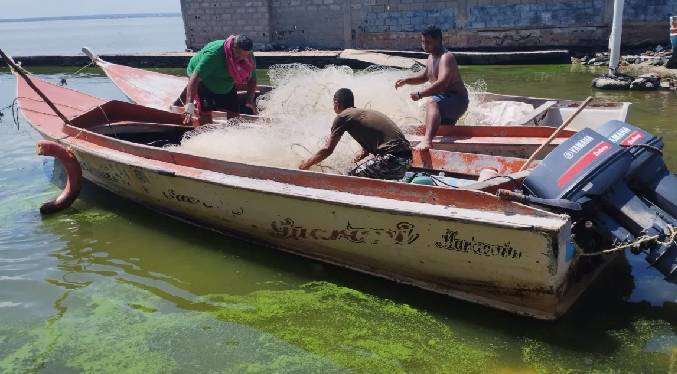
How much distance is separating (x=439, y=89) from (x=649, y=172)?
2.68 m

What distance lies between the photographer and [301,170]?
15.7 ft

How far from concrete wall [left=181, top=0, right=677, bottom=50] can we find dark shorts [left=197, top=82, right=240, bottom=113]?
590 inches

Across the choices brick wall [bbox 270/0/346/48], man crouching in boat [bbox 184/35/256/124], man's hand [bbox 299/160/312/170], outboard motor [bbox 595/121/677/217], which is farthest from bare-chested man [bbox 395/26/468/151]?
brick wall [bbox 270/0/346/48]

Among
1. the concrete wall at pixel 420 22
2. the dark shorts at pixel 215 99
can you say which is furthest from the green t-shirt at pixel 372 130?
the concrete wall at pixel 420 22

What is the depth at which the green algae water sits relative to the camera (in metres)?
3.65

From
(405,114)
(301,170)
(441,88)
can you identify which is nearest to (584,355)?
(301,170)

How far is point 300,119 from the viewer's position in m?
Result: 6.41

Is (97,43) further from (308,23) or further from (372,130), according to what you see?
(372,130)

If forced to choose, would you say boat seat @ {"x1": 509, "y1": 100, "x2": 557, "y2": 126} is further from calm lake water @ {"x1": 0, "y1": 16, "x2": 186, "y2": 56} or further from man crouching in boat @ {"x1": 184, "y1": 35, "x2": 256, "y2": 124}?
calm lake water @ {"x1": 0, "y1": 16, "x2": 186, "y2": 56}

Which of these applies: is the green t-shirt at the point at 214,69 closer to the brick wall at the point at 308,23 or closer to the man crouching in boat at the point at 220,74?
the man crouching in boat at the point at 220,74

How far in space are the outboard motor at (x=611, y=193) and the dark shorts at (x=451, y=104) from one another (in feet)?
8.03

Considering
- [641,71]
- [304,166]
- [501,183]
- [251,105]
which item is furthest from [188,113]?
[641,71]

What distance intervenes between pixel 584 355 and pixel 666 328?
0.68m

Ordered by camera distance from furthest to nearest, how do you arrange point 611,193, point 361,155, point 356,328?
point 361,155 → point 356,328 → point 611,193
